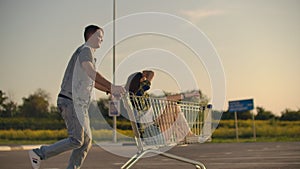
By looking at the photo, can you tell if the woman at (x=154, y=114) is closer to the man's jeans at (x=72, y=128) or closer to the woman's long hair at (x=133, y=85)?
the woman's long hair at (x=133, y=85)

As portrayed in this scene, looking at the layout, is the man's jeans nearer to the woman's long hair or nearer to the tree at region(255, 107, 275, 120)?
the woman's long hair

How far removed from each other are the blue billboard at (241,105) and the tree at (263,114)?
6.49 meters

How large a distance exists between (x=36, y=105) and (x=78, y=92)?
43.0 meters

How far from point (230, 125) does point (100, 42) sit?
40.1m

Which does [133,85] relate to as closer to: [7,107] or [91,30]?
[91,30]

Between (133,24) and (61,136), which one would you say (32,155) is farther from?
(61,136)

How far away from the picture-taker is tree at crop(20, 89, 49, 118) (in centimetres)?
4691

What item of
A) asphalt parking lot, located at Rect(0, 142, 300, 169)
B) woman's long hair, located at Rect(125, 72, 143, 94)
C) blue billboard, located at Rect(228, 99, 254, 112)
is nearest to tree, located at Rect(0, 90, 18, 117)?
blue billboard, located at Rect(228, 99, 254, 112)

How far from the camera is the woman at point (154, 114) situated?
7191 millimetres

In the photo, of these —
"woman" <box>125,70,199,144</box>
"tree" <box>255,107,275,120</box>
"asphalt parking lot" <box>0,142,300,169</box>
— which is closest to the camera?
"woman" <box>125,70,199,144</box>

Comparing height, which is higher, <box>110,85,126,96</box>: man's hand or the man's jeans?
<box>110,85,126,96</box>: man's hand

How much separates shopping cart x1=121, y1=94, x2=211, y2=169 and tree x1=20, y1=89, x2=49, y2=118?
3925cm

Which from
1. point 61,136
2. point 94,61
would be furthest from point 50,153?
point 61,136

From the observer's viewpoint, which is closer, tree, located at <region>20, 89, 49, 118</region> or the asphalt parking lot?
the asphalt parking lot
